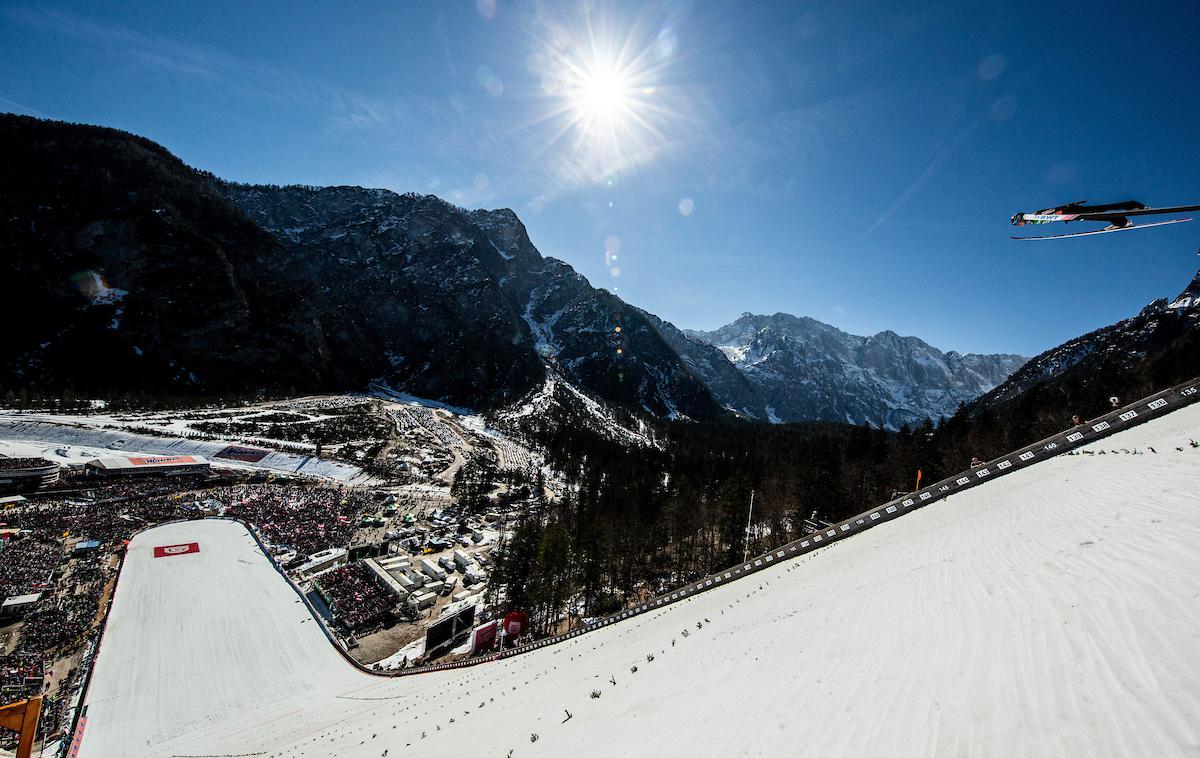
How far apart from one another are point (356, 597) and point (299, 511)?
75.9 feet

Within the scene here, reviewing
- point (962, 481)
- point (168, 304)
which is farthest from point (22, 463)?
point (168, 304)

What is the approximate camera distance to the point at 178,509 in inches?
1825

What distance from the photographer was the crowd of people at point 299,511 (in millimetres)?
43453

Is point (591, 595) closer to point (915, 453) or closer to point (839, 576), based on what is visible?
point (839, 576)

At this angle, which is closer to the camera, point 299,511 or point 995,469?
point 995,469

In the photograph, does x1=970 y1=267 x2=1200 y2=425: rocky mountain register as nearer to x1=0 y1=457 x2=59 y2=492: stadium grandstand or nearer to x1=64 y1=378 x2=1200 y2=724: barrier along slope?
x1=64 y1=378 x2=1200 y2=724: barrier along slope

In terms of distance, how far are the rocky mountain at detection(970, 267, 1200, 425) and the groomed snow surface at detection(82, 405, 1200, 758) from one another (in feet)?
143

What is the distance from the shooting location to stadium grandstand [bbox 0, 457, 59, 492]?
1802 inches

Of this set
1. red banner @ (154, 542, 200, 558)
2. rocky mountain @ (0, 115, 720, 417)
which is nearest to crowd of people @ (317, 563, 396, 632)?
red banner @ (154, 542, 200, 558)

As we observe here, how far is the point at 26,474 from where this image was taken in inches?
1857

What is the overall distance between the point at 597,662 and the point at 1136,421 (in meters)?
30.9

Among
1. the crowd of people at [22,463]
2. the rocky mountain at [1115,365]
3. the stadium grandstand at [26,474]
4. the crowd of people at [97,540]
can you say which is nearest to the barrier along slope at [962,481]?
the crowd of people at [97,540]

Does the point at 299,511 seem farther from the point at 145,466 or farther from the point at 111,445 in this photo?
the point at 111,445

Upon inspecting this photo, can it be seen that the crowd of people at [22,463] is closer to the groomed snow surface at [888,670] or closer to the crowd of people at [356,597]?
the crowd of people at [356,597]
